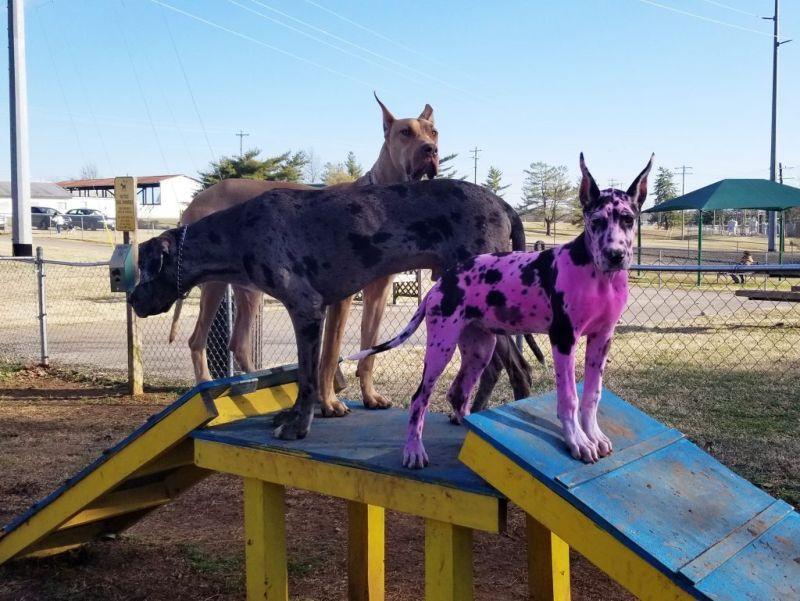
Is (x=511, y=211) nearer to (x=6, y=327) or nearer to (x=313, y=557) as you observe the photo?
(x=313, y=557)

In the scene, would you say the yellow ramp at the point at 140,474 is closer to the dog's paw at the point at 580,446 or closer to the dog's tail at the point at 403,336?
the dog's tail at the point at 403,336

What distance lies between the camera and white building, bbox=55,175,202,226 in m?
74.2

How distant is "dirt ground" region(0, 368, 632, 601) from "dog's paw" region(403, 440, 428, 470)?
52.5 inches

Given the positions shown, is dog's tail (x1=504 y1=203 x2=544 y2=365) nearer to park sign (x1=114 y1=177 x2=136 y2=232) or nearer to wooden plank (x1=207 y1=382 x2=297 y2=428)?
wooden plank (x1=207 y1=382 x2=297 y2=428)

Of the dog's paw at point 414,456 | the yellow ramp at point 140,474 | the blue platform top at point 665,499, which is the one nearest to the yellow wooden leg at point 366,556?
the yellow ramp at point 140,474

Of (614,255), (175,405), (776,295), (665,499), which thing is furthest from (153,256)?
(776,295)

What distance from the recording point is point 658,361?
9.88 metres

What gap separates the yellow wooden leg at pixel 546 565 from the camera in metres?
3.76

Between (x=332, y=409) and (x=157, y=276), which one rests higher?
(x=157, y=276)

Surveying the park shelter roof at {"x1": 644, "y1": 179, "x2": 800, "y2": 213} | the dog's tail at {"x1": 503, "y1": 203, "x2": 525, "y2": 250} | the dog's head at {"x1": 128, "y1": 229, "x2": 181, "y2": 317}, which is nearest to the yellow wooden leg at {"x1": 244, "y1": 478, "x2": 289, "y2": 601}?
the dog's head at {"x1": 128, "y1": 229, "x2": 181, "y2": 317}

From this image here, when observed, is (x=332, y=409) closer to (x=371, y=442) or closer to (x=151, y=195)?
(x=371, y=442)

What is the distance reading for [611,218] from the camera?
8.68 feet

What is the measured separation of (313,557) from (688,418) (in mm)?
3919

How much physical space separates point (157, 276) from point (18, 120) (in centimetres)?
919
